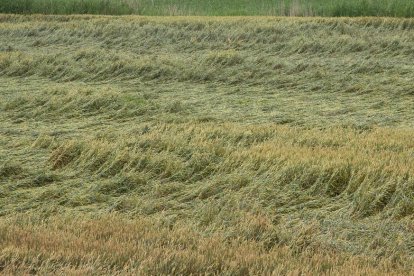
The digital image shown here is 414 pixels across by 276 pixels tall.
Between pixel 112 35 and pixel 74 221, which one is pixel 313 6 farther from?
pixel 74 221

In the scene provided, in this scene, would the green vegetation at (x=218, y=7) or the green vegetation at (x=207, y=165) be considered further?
the green vegetation at (x=218, y=7)

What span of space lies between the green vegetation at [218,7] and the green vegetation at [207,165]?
681 centimetres

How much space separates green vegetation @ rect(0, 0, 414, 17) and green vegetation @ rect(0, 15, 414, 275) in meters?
6.81

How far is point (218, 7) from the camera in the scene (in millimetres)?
22875

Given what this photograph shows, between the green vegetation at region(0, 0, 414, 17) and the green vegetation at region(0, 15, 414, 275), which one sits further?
the green vegetation at region(0, 0, 414, 17)

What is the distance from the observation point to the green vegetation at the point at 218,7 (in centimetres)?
1777

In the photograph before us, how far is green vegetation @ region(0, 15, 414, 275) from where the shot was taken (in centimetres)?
369

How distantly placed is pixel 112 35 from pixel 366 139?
1020 centimetres

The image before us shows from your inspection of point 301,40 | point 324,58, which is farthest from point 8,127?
point 301,40

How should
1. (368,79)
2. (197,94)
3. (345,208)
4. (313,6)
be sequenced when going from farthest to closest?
(313,6), (368,79), (197,94), (345,208)

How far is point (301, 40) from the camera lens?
13.3 meters

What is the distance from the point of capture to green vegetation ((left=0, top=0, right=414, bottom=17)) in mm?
17766

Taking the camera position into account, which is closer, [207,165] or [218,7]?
[207,165]

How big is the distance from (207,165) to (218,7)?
59.4 ft
